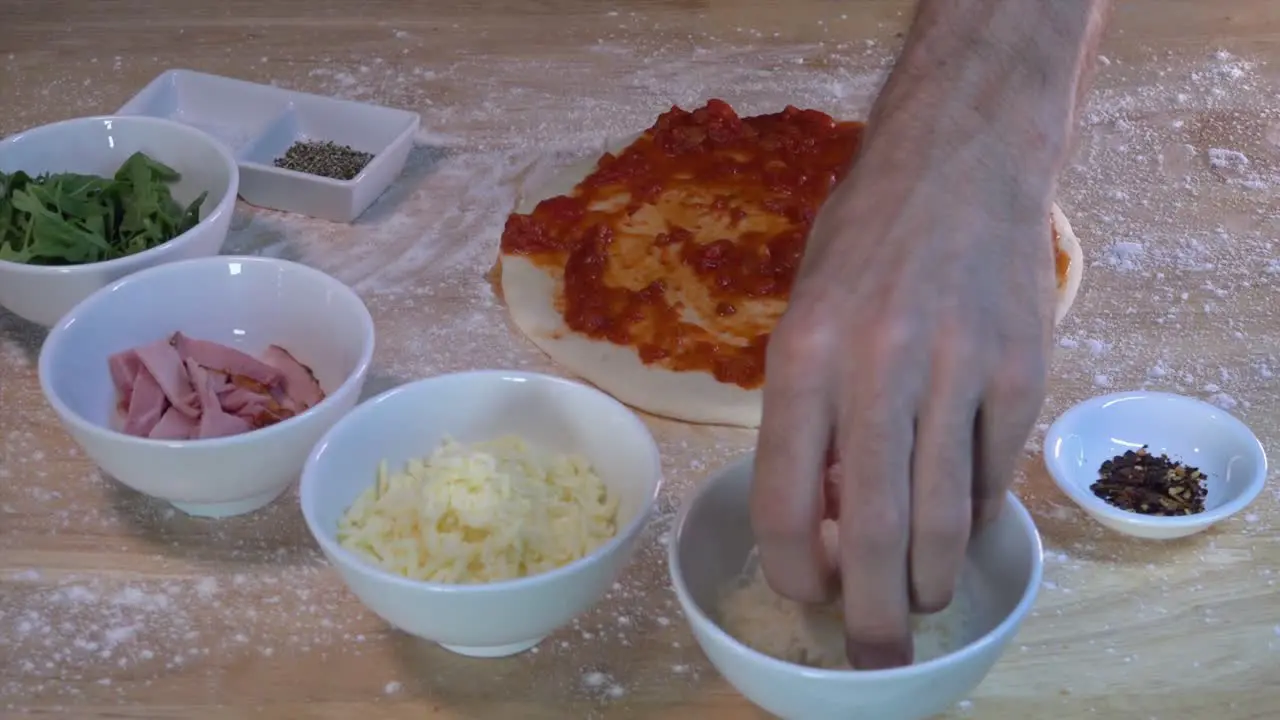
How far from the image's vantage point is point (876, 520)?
33.6 inches

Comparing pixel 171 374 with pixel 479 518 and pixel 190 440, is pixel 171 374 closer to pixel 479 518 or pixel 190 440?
pixel 190 440

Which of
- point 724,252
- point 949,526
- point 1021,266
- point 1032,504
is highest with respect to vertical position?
point 1021,266

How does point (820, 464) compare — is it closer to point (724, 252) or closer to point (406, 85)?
point (724, 252)

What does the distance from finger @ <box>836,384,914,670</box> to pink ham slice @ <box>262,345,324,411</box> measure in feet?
2.10

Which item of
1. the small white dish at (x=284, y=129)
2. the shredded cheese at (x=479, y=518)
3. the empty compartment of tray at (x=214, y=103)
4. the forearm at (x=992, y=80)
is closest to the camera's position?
the forearm at (x=992, y=80)

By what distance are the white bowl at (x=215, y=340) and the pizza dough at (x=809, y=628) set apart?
44 cm

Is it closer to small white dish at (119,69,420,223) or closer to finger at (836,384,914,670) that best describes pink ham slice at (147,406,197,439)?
small white dish at (119,69,420,223)

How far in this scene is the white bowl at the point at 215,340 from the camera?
45.8 inches

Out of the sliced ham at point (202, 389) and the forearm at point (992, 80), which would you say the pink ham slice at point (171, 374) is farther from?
the forearm at point (992, 80)

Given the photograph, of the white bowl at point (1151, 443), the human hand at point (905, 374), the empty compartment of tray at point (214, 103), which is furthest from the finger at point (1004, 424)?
the empty compartment of tray at point (214, 103)

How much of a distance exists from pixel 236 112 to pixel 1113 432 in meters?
1.31

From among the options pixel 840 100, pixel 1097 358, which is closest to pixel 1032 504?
pixel 1097 358

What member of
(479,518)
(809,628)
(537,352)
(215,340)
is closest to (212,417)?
(215,340)

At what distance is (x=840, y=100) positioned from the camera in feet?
6.56
